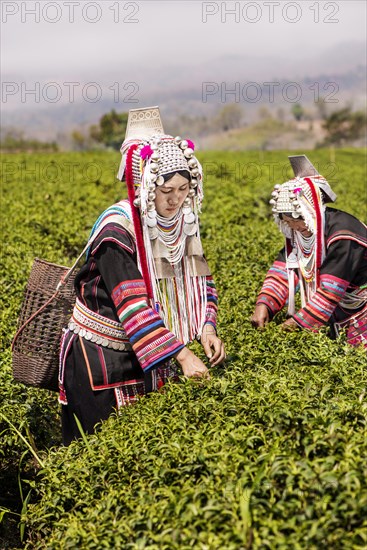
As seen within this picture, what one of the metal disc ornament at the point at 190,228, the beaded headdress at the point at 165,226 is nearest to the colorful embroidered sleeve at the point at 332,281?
the beaded headdress at the point at 165,226

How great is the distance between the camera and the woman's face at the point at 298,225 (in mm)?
4402

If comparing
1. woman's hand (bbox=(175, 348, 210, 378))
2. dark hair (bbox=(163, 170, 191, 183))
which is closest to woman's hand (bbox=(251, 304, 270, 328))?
woman's hand (bbox=(175, 348, 210, 378))

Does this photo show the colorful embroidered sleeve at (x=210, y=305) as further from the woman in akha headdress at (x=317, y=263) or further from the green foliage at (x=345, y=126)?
the green foliage at (x=345, y=126)

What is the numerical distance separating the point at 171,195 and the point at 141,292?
483mm

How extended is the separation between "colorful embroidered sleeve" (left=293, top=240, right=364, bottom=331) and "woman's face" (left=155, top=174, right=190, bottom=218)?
Answer: 108 cm

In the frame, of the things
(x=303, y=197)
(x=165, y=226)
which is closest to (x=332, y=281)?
(x=303, y=197)

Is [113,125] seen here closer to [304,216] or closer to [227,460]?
[304,216]

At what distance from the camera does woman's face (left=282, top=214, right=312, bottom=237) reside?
4402mm

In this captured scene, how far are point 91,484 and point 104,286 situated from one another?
40.0 inches

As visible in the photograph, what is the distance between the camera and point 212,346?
3.75 meters

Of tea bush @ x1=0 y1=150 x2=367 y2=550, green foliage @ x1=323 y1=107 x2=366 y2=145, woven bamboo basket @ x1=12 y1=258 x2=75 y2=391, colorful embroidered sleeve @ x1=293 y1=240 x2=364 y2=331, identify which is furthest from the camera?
A: green foliage @ x1=323 y1=107 x2=366 y2=145

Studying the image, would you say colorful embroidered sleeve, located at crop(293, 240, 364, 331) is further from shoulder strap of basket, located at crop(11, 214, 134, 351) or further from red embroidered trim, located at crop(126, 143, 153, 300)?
shoulder strap of basket, located at crop(11, 214, 134, 351)

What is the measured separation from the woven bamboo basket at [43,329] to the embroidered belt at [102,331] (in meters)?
0.29

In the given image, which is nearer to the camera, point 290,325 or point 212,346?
point 212,346
